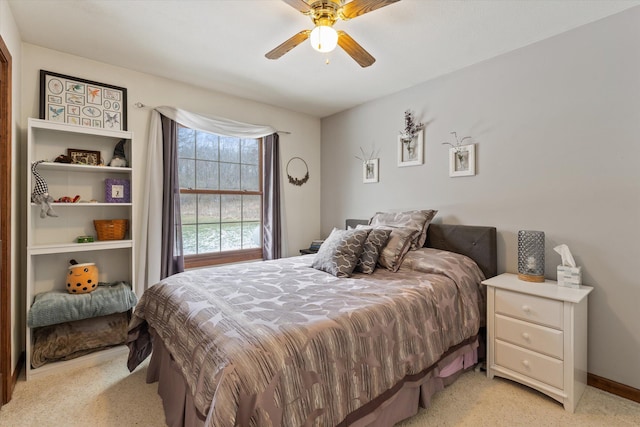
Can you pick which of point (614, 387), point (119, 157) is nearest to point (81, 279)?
point (119, 157)

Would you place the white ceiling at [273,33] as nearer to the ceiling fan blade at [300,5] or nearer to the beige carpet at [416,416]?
the ceiling fan blade at [300,5]

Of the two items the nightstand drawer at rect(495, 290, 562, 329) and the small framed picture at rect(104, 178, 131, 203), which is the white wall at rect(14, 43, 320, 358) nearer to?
the small framed picture at rect(104, 178, 131, 203)

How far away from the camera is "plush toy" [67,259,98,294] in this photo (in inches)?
93.7

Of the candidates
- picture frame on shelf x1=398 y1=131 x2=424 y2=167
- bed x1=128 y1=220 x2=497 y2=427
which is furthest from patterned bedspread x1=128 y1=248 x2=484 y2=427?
picture frame on shelf x1=398 y1=131 x2=424 y2=167

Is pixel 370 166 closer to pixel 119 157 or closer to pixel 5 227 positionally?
pixel 119 157

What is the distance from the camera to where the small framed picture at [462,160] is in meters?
2.67

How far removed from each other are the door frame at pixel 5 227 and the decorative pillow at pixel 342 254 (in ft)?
6.58

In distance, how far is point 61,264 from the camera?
253 cm

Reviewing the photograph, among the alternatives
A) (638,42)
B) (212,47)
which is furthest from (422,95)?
(212,47)

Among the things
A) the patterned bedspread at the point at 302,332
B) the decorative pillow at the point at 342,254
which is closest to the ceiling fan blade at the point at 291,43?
the decorative pillow at the point at 342,254

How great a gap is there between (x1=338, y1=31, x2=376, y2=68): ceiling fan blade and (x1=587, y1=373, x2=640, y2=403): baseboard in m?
2.69

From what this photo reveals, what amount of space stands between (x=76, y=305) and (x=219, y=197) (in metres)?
1.64

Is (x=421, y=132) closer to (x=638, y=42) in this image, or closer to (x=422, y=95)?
(x=422, y=95)

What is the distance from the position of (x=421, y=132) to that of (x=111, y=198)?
9.66 ft
